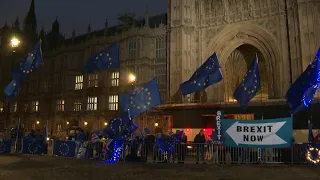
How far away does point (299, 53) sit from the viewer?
2691cm

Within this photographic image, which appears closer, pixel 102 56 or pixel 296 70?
pixel 102 56

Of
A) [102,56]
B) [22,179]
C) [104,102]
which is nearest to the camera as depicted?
[22,179]

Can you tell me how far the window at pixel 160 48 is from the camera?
36875 mm

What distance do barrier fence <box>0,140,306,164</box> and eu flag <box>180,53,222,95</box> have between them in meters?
4.60

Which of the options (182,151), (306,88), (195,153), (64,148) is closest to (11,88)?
(64,148)

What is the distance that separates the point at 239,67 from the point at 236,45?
22.7 ft

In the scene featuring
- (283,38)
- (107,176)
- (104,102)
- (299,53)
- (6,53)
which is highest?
(6,53)

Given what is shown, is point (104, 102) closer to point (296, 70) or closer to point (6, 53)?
point (296, 70)

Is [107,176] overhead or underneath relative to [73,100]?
underneath

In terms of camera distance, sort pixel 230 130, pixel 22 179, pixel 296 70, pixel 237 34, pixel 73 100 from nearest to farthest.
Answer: pixel 22 179 < pixel 230 130 < pixel 296 70 < pixel 237 34 < pixel 73 100

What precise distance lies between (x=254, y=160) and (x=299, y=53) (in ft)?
49.7

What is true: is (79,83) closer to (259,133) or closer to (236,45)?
(236,45)

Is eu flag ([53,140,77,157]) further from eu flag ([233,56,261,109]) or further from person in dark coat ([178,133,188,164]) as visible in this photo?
eu flag ([233,56,261,109])

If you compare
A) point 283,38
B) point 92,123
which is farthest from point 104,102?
point 283,38
